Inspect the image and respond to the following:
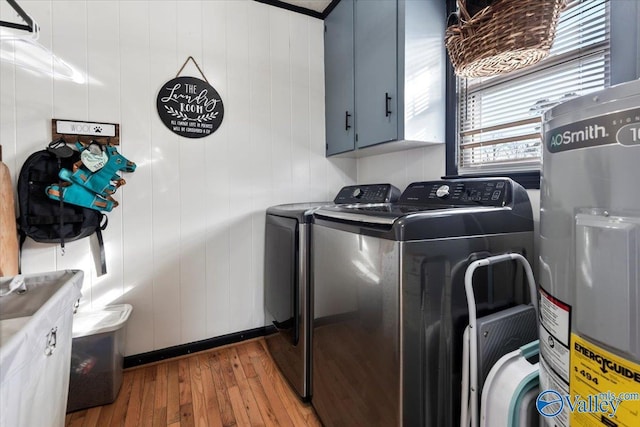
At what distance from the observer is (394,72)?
1.64 m

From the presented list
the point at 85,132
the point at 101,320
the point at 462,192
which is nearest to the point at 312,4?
the point at 85,132

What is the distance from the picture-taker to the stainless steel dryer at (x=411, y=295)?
893mm

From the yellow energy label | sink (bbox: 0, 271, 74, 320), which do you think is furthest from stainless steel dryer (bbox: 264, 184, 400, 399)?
the yellow energy label

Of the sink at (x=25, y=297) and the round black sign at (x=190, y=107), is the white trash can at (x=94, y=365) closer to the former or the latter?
the sink at (x=25, y=297)

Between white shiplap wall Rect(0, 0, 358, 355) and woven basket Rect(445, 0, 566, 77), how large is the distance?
→ 143cm

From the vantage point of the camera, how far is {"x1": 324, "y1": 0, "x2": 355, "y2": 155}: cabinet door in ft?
6.82

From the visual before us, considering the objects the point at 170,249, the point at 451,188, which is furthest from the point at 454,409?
the point at 170,249

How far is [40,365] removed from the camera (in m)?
0.85

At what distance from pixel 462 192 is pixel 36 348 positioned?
5.13 feet

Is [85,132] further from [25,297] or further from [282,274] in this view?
[282,274]

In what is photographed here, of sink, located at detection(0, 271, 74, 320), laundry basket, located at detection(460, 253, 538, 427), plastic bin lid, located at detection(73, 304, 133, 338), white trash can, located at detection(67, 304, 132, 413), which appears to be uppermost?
sink, located at detection(0, 271, 74, 320)

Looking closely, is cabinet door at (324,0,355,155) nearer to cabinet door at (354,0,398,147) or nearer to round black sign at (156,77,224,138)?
cabinet door at (354,0,398,147)

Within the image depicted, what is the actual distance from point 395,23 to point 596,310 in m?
1.65

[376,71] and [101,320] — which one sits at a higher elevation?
[376,71]
